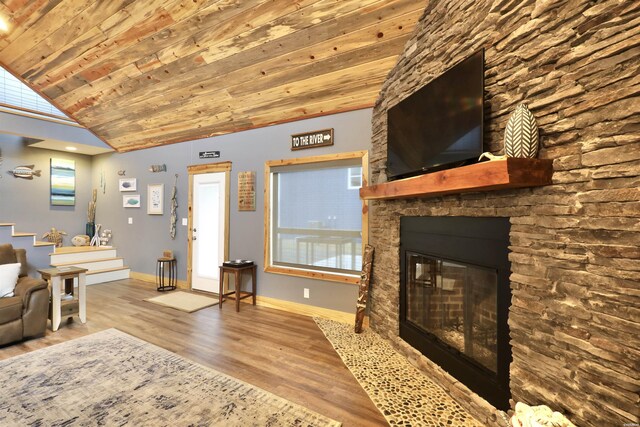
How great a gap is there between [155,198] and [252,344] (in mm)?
3897

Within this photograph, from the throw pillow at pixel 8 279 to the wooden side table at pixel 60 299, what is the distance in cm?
23

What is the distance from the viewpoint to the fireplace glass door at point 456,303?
6.26 ft

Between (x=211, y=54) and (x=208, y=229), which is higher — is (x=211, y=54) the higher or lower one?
the higher one

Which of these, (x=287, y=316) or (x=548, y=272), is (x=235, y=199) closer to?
(x=287, y=316)

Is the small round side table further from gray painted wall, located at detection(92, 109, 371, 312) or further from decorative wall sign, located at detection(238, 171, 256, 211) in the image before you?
decorative wall sign, located at detection(238, 171, 256, 211)

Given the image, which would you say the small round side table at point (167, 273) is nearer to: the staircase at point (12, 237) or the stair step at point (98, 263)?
the stair step at point (98, 263)

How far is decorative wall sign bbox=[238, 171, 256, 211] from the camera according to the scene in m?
4.32

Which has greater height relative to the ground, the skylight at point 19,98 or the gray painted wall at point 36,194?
the skylight at point 19,98

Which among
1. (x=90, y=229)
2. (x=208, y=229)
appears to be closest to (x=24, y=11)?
(x=208, y=229)

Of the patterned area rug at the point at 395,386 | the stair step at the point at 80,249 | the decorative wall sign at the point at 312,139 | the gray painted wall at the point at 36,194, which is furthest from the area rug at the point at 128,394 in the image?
the gray painted wall at the point at 36,194

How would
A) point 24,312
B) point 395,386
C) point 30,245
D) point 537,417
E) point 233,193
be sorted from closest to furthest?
point 537,417 → point 395,386 → point 24,312 → point 30,245 → point 233,193

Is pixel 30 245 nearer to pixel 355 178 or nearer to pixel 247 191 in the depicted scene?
pixel 247 191

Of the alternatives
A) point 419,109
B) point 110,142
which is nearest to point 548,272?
point 419,109

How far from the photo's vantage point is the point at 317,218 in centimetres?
388
